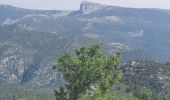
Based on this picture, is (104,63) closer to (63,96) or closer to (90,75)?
(90,75)

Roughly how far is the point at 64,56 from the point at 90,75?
5427 mm

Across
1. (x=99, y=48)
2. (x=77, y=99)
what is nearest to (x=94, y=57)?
(x=99, y=48)

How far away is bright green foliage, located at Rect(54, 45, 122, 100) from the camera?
74.6 meters

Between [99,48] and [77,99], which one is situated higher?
[99,48]

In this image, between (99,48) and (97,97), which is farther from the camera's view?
(99,48)

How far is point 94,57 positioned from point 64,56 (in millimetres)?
4770

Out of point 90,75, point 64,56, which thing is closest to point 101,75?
point 90,75

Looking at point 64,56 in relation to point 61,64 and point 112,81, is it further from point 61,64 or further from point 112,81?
point 112,81

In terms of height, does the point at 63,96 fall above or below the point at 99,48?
below

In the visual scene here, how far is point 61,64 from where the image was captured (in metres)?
77.1

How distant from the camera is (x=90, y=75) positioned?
74.7 meters

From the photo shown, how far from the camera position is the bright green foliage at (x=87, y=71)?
74562 millimetres

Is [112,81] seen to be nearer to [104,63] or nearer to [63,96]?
[104,63]

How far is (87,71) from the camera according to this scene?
74.5m
